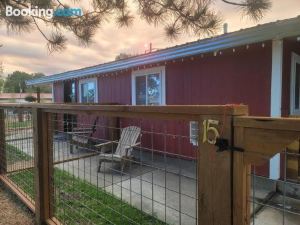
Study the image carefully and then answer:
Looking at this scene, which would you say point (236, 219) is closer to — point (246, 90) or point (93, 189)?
point (93, 189)

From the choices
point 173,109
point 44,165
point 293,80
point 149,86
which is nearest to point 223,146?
point 173,109

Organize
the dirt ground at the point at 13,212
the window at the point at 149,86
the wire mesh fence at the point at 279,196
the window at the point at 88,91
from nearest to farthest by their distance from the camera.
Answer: the dirt ground at the point at 13,212 → the wire mesh fence at the point at 279,196 → the window at the point at 149,86 → the window at the point at 88,91

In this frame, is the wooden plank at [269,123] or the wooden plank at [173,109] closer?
the wooden plank at [269,123]

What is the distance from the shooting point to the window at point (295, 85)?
4.56 metres

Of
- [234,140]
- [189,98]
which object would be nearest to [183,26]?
[189,98]

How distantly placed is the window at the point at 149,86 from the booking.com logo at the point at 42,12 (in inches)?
110

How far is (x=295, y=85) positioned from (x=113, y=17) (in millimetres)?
3427

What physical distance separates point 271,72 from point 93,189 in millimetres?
3379

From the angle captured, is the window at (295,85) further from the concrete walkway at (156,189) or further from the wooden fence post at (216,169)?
the wooden fence post at (216,169)

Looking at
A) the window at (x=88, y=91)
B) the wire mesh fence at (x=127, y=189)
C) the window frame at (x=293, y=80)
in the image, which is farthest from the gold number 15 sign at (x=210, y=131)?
the window at (x=88, y=91)

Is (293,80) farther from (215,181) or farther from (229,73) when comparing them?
(215,181)

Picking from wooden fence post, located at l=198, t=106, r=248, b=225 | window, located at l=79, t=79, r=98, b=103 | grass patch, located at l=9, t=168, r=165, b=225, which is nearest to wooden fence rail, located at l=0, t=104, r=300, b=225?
wooden fence post, located at l=198, t=106, r=248, b=225

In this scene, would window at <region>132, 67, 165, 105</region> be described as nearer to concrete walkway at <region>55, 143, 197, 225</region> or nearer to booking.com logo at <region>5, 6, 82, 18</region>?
concrete walkway at <region>55, 143, 197, 225</region>

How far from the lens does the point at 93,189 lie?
3.69 m
